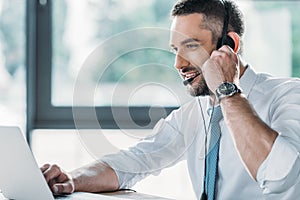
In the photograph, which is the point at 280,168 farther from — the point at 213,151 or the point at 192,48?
the point at 192,48

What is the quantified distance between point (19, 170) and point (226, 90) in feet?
2.02

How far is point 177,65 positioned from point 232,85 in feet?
0.77

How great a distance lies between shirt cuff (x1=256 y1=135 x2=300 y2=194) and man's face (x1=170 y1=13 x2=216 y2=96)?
427mm

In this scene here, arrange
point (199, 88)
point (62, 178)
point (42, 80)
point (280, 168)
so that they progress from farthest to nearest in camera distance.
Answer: point (42, 80)
point (199, 88)
point (62, 178)
point (280, 168)

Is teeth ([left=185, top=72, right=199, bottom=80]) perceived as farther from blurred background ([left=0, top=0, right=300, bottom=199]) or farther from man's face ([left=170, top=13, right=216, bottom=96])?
blurred background ([left=0, top=0, right=300, bottom=199])

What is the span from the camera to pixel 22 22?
304cm

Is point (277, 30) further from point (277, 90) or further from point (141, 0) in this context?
point (277, 90)

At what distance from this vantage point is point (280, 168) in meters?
1.46

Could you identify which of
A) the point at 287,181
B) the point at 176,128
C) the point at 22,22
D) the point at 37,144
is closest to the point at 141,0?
the point at 22,22

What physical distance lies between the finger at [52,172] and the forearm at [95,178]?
0.20ft

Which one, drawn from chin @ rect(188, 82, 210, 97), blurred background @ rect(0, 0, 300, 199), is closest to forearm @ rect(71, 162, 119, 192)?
chin @ rect(188, 82, 210, 97)

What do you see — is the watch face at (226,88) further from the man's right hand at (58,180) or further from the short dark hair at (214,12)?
the man's right hand at (58,180)

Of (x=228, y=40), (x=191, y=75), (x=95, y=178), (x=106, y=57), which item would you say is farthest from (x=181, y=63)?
(x=106, y=57)

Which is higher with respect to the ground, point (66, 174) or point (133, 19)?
point (133, 19)
